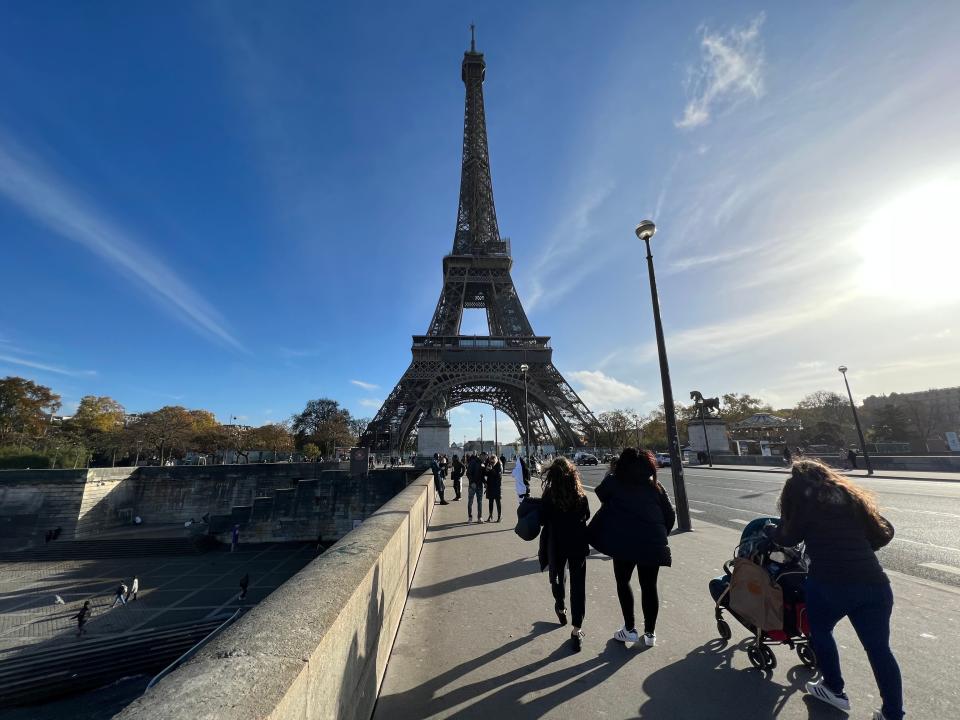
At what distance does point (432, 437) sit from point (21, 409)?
53884 millimetres

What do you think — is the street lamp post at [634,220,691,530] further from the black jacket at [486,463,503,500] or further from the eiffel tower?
the eiffel tower

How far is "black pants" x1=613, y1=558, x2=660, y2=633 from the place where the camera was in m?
3.59

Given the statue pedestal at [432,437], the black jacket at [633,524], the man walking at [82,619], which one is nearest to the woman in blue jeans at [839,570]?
the black jacket at [633,524]

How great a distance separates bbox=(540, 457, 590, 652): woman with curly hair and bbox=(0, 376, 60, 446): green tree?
67859 millimetres

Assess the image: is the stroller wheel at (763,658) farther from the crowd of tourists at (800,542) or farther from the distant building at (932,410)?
the distant building at (932,410)

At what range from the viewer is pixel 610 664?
10.9ft

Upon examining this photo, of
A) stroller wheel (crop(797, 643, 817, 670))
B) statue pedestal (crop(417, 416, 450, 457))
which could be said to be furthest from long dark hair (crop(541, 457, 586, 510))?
statue pedestal (crop(417, 416, 450, 457))

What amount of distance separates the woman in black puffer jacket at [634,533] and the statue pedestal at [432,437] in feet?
120

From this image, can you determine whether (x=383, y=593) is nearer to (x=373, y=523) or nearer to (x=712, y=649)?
(x=373, y=523)

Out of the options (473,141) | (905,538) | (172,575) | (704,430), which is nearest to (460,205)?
(473,141)

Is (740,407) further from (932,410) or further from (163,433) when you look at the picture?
(163,433)

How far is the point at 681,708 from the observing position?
276 cm

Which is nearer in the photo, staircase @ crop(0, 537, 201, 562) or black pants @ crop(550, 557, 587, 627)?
black pants @ crop(550, 557, 587, 627)

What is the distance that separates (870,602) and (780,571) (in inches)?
28.0
